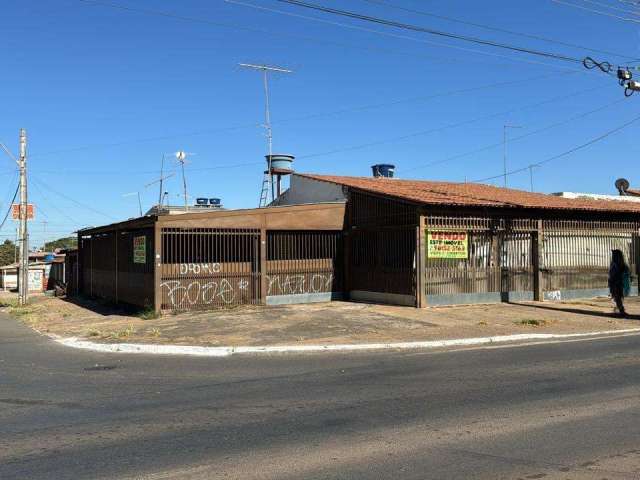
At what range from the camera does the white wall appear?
21578mm

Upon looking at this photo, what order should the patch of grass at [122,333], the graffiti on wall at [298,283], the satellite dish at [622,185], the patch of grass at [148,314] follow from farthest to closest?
1. the satellite dish at [622,185]
2. the graffiti on wall at [298,283]
3. the patch of grass at [148,314]
4. the patch of grass at [122,333]

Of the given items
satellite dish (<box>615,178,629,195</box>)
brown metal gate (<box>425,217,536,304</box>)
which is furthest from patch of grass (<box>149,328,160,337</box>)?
satellite dish (<box>615,178,629,195</box>)

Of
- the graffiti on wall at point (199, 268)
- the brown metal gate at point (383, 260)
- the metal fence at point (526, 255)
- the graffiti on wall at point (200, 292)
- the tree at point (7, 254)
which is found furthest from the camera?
the tree at point (7, 254)

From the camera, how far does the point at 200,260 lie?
1750cm

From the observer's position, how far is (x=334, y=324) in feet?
46.6

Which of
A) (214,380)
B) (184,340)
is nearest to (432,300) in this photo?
(184,340)

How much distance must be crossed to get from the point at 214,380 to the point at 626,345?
7616 mm

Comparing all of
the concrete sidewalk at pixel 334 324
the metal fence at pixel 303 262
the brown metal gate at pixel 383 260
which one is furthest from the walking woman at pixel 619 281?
the metal fence at pixel 303 262

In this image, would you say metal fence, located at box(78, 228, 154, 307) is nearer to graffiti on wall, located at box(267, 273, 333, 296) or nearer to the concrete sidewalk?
the concrete sidewalk

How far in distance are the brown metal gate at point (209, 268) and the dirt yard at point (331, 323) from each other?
69 centimetres

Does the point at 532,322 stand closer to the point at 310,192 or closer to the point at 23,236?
the point at 310,192

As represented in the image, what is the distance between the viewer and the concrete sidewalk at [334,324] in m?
12.4

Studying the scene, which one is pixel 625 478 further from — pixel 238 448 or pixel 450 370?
pixel 450 370

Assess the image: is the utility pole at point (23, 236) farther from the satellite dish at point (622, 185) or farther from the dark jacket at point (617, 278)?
the satellite dish at point (622, 185)
